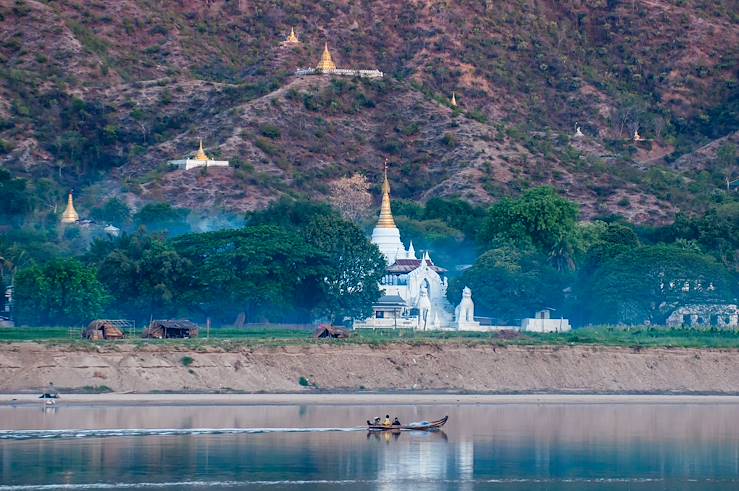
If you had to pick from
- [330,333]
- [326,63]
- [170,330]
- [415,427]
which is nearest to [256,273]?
[170,330]

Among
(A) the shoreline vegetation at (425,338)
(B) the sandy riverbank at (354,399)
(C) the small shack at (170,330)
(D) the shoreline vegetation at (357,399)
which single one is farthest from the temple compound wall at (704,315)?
(C) the small shack at (170,330)

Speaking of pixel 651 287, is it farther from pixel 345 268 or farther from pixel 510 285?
pixel 345 268

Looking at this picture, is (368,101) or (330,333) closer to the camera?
(330,333)

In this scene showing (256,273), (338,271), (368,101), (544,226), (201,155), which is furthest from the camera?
(368,101)

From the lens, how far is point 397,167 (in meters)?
162

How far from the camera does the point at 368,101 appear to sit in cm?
16588

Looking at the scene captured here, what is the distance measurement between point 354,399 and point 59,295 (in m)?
27.0

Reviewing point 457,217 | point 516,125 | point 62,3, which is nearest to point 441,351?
point 457,217

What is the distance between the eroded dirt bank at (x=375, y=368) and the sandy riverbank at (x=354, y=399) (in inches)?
51.9

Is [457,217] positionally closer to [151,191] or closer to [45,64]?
[151,191]

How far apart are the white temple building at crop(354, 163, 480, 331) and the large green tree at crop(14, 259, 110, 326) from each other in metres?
14.9

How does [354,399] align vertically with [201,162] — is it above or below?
below

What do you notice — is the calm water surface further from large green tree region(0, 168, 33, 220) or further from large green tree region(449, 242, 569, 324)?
large green tree region(0, 168, 33, 220)

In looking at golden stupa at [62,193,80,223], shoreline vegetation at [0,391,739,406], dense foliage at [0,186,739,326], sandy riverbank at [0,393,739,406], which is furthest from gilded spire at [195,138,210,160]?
sandy riverbank at [0,393,739,406]
